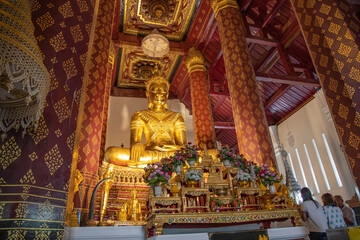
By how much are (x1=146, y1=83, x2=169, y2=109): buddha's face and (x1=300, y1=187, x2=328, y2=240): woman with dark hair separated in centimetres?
410

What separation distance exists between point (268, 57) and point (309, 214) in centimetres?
638

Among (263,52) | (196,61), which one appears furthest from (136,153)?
(263,52)

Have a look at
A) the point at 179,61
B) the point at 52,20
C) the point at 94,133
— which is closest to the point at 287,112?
the point at 179,61

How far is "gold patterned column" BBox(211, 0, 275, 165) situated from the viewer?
172 inches

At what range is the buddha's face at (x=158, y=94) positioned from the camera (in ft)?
20.2

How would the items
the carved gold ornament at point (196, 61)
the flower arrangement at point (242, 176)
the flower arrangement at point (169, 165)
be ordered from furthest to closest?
the carved gold ornament at point (196, 61)
the flower arrangement at point (242, 176)
the flower arrangement at point (169, 165)

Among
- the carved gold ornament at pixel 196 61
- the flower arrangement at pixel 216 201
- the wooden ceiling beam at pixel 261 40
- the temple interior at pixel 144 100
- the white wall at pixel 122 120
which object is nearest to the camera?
the temple interior at pixel 144 100

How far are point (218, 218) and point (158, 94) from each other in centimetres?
401

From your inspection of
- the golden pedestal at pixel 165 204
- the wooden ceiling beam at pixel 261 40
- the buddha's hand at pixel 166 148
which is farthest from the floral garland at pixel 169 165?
the wooden ceiling beam at pixel 261 40

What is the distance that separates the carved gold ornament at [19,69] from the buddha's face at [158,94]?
13.5 feet

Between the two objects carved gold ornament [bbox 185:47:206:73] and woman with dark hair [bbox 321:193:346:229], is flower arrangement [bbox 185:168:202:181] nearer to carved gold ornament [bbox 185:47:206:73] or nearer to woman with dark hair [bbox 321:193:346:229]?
woman with dark hair [bbox 321:193:346:229]

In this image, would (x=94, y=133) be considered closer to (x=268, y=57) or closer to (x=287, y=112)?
(x=268, y=57)

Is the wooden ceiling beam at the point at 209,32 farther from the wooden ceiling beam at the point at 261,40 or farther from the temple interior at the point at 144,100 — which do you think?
the wooden ceiling beam at the point at 261,40

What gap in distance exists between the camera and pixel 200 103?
7270 millimetres
